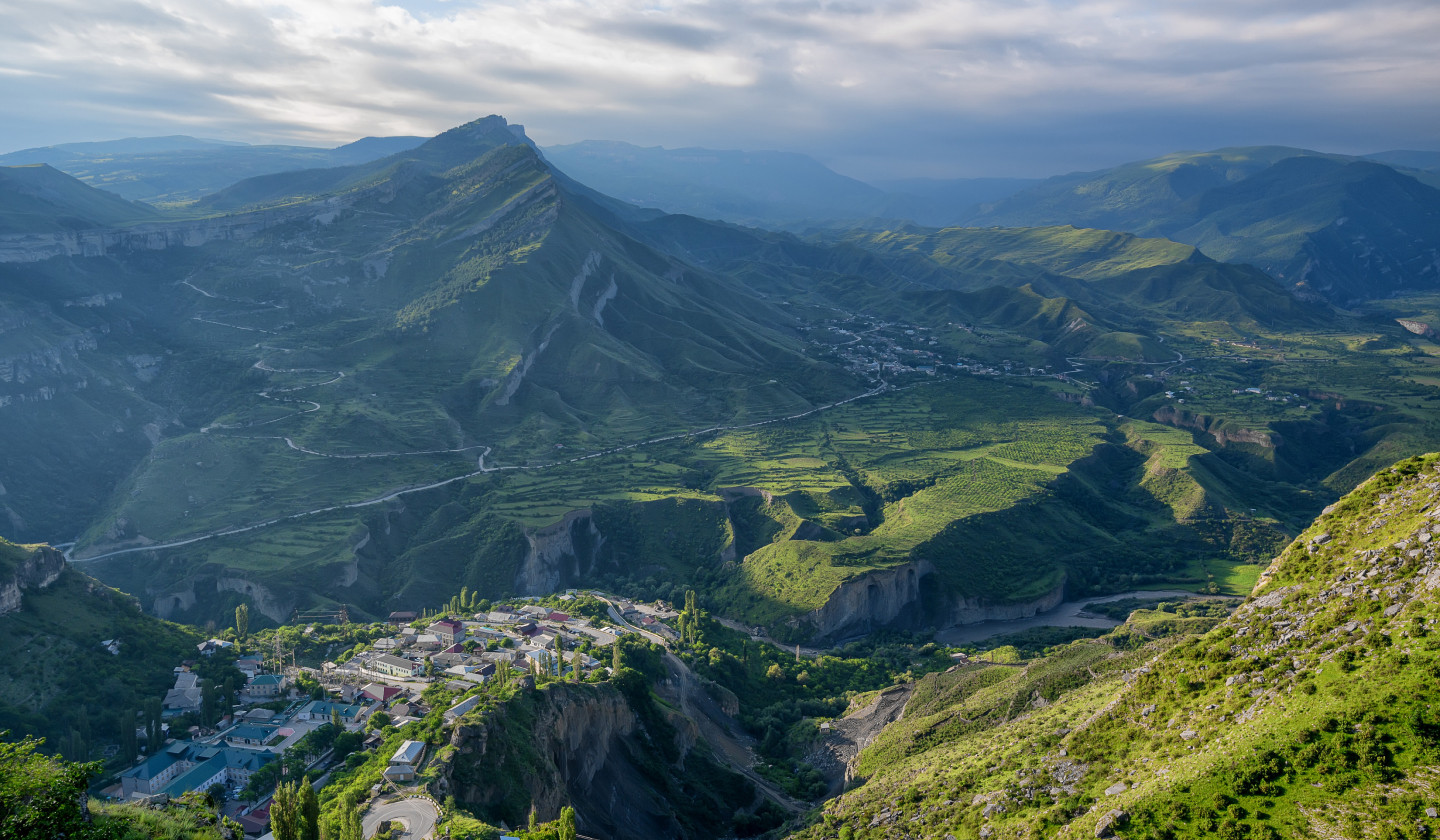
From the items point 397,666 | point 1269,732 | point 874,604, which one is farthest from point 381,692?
point 874,604

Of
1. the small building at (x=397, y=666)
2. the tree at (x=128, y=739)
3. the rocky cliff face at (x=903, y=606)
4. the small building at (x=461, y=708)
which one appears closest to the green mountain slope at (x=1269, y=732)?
the small building at (x=461, y=708)

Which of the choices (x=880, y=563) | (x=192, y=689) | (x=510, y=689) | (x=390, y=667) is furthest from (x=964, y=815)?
(x=880, y=563)

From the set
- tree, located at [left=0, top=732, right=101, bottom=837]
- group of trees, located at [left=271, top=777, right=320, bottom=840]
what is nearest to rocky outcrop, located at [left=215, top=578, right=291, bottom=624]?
group of trees, located at [left=271, top=777, right=320, bottom=840]

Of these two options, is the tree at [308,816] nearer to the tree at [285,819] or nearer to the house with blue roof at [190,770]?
the tree at [285,819]

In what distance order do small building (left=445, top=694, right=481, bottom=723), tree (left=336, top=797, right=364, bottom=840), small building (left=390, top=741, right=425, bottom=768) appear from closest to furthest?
tree (left=336, top=797, right=364, bottom=840) → small building (left=390, top=741, right=425, bottom=768) → small building (left=445, top=694, right=481, bottom=723)

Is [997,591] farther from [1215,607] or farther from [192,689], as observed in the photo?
[192,689]

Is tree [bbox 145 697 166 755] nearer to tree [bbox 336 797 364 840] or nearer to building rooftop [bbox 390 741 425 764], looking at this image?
building rooftop [bbox 390 741 425 764]
